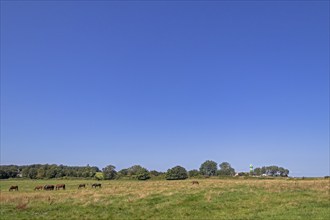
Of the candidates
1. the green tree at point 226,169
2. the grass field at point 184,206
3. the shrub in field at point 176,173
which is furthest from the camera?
the green tree at point 226,169

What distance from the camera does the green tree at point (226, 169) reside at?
17320cm

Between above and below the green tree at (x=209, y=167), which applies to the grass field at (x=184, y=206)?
below

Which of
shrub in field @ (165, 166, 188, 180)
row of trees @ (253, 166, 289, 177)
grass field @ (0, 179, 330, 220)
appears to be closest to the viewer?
grass field @ (0, 179, 330, 220)

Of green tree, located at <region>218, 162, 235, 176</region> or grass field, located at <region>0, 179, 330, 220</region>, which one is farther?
green tree, located at <region>218, 162, 235, 176</region>

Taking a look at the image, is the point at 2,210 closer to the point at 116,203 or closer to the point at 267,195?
the point at 116,203

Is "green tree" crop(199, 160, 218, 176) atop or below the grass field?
atop

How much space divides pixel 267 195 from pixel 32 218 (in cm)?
1934

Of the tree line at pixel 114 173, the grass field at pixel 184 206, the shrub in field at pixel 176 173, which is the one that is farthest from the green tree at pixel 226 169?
the grass field at pixel 184 206

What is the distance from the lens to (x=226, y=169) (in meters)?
187

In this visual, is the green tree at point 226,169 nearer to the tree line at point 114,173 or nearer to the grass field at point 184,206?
the tree line at point 114,173

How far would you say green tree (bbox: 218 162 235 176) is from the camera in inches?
6819

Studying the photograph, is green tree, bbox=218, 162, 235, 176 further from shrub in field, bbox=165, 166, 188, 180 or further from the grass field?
the grass field

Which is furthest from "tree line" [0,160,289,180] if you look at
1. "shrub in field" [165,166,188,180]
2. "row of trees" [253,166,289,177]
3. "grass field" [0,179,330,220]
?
"grass field" [0,179,330,220]

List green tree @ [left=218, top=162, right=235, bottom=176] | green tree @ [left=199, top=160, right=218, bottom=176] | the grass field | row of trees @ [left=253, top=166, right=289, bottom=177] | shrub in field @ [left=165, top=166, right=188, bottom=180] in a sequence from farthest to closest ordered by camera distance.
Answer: row of trees @ [left=253, top=166, right=289, bottom=177]
green tree @ [left=199, top=160, right=218, bottom=176]
green tree @ [left=218, top=162, right=235, bottom=176]
shrub in field @ [left=165, top=166, right=188, bottom=180]
the grass field
